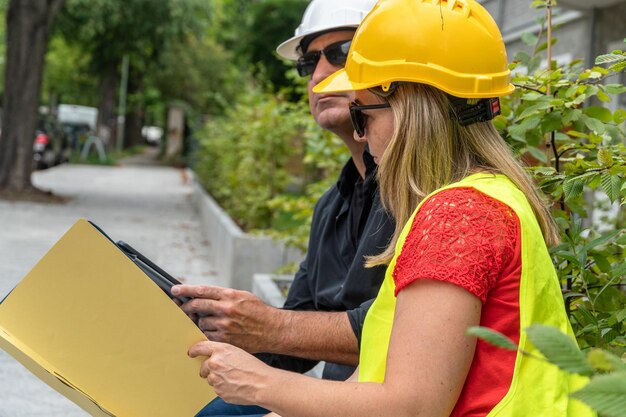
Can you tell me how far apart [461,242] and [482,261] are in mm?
45

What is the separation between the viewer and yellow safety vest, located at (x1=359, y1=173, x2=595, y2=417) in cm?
154

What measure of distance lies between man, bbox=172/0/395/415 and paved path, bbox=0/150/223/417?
2251mm

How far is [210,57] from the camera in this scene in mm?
40312

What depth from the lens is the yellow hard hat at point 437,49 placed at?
1806mm

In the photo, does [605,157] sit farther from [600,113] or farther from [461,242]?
[461,242]

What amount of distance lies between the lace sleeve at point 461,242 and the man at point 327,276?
732 millimetres

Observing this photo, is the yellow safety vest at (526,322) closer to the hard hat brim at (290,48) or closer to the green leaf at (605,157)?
the green leaf at (605,157)

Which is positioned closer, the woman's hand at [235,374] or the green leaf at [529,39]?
the woman's hand at [235,374]

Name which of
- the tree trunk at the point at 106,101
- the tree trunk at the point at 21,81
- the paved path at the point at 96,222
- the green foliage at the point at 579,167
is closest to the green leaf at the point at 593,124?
the green foliage at the point at 579,167

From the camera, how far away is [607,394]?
0.91 m

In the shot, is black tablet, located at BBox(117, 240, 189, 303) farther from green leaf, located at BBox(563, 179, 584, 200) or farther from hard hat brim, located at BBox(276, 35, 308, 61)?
hard hat brim, located at BBox(276, 35, 308, 61)

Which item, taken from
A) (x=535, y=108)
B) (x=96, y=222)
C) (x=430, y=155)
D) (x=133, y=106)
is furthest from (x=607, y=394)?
(x=133, y=106)

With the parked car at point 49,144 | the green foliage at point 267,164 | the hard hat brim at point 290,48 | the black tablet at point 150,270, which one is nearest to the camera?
the black tablet at point 150,270

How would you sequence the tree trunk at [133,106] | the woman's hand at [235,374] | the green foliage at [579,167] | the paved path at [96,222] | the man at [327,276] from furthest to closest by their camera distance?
the tree trunk at [133,106] < the paved path at [96,222] < the man at [327,276] < the green foliage at [579,167] < the woman's hand at [235,374]
